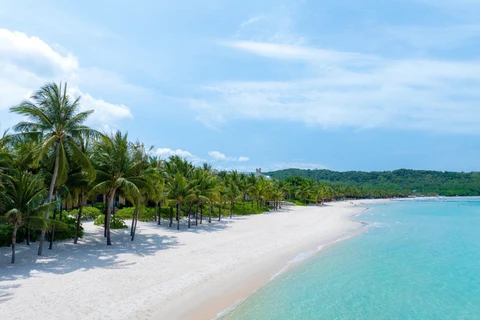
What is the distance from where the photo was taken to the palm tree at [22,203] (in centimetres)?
1403

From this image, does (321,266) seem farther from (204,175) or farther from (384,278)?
(204,175)

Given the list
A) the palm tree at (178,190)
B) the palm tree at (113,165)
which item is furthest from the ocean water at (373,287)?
the palm tree at (178,190)

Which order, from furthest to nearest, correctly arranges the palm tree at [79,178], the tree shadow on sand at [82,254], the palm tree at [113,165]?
the palm tree at [113,165] < the palm tree at [79,178] < the tree shadow on sand at [82,254]

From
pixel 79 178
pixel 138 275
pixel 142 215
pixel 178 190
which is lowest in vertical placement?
pixel 138 275

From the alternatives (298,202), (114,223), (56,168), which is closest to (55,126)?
(56,168)

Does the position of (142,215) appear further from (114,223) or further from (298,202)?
(298,202)

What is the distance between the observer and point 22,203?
46.8ft

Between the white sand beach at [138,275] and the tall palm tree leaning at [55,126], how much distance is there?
2850 millimetres

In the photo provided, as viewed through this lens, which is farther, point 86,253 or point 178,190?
point 178,190

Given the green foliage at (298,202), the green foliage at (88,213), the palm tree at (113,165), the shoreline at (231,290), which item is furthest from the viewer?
the green foliage at (298,202)

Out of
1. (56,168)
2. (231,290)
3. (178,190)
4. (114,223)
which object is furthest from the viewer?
(178,190)

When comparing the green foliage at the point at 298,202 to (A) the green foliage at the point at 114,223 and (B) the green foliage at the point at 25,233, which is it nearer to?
(A) the green foliage at the point at 114,223

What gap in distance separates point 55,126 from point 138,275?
8661mm

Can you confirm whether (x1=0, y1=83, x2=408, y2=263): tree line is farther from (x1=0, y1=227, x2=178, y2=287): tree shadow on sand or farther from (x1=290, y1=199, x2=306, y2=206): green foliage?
(x1=290, y1=199, x2=306, y2=206): green foliage
